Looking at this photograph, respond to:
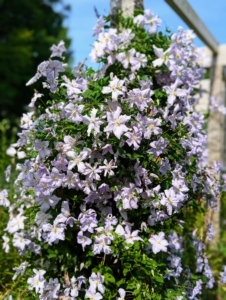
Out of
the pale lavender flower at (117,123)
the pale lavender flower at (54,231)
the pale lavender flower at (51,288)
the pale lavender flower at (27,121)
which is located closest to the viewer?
the pale lavender flower at (117,123)

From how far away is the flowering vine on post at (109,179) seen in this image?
1912 mm

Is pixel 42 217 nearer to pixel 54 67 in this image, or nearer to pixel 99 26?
pixel 54 67

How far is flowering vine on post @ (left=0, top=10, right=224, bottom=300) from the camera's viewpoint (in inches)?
75.3

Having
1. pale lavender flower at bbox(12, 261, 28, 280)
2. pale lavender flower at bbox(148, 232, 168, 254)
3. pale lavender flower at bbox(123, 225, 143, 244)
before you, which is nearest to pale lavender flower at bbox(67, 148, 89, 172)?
pale lavender flower at bbox(123, 225, 143, 244)

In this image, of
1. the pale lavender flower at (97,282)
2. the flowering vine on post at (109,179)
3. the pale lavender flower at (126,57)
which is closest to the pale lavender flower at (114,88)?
the flowering vine on post at (109,179)

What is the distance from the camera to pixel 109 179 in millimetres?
2002

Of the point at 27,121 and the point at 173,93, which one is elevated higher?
the point at 173,93

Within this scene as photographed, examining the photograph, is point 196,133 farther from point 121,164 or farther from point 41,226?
point 41,226

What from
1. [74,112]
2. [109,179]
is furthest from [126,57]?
[109,179]

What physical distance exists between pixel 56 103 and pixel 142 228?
68cm

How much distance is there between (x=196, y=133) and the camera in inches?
88.1

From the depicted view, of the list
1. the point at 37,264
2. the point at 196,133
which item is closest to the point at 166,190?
the point at 196,133

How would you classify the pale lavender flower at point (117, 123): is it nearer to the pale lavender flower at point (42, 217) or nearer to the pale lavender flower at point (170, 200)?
the pale lavender flower at point (170, 200)

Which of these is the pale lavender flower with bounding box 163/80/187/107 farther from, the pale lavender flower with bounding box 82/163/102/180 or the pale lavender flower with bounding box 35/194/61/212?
the pale lavender flower with bounding box 35/194/61/212
